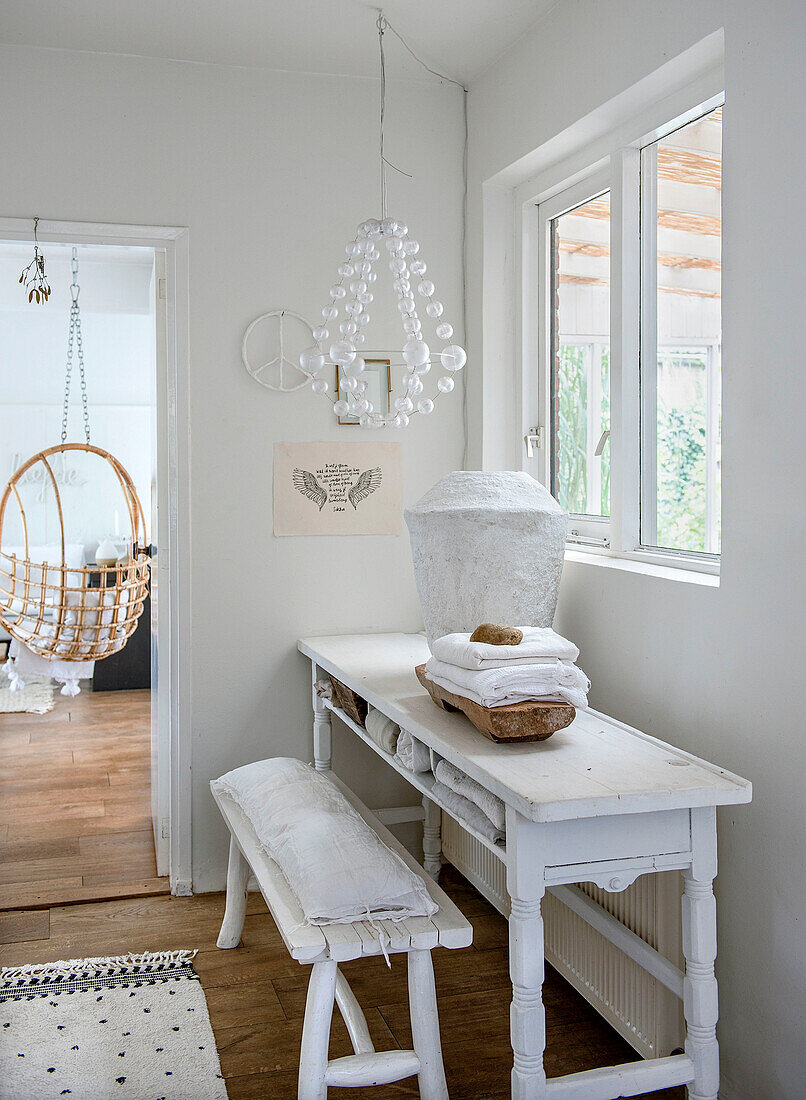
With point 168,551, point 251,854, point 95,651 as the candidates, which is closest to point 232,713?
point 168,551

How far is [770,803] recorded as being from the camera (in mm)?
1848

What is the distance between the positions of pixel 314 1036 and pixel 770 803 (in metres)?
0.94

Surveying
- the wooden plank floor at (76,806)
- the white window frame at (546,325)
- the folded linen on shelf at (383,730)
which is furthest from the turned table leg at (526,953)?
the wooden plank floor at (76,806)

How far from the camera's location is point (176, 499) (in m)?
3.07

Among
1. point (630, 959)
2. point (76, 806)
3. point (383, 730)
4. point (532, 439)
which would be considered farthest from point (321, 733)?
point (76, 806)

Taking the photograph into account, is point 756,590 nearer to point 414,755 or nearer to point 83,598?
point 414,755

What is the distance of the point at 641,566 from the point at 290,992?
1354 mm

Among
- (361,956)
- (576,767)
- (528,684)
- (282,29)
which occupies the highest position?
(282,29)

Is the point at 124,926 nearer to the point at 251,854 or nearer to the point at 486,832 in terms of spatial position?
the point at 251,854

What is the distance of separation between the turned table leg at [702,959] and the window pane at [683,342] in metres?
0.76

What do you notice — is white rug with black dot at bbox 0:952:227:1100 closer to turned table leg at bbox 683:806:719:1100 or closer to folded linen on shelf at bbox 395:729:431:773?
folded linen on shelf at bbox 395:729:431:773

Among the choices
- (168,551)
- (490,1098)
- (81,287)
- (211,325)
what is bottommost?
(490,1098)

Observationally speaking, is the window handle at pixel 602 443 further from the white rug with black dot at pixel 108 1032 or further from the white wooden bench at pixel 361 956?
the white rug with black dot at pixel 108 1032

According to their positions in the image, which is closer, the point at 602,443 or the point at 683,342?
the point at 683,342
